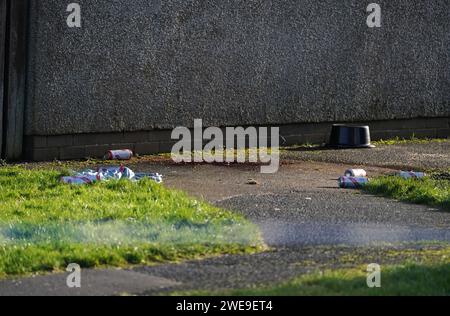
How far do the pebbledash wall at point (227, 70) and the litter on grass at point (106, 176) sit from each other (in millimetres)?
1510

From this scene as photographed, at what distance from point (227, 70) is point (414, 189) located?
3834 mm

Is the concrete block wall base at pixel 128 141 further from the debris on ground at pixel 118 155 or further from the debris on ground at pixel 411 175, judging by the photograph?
the debris on ground at pixel 411 175

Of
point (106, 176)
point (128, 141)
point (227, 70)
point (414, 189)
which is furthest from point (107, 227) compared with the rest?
point (227, 70)

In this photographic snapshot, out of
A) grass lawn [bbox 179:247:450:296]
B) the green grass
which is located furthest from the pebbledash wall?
grass lawn [bbox 179:247:450:296]

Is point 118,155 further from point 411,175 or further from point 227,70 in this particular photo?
point 411,175

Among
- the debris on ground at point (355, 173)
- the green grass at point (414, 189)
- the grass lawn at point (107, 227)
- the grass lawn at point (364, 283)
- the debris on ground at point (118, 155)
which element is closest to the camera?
the grass lawn at point (364, 283)

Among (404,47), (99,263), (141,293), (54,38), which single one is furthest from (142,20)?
(141,293)

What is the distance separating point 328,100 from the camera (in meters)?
15.2

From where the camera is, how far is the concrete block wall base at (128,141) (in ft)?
42.0

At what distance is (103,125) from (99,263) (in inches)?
218

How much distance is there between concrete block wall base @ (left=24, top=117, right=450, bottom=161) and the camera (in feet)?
42.0

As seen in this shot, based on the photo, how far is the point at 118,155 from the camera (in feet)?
42.9

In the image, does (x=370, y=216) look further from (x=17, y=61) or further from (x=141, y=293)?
(x=17, y=61)

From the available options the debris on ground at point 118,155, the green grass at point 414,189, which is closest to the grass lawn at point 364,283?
the green grass at point 414,189
